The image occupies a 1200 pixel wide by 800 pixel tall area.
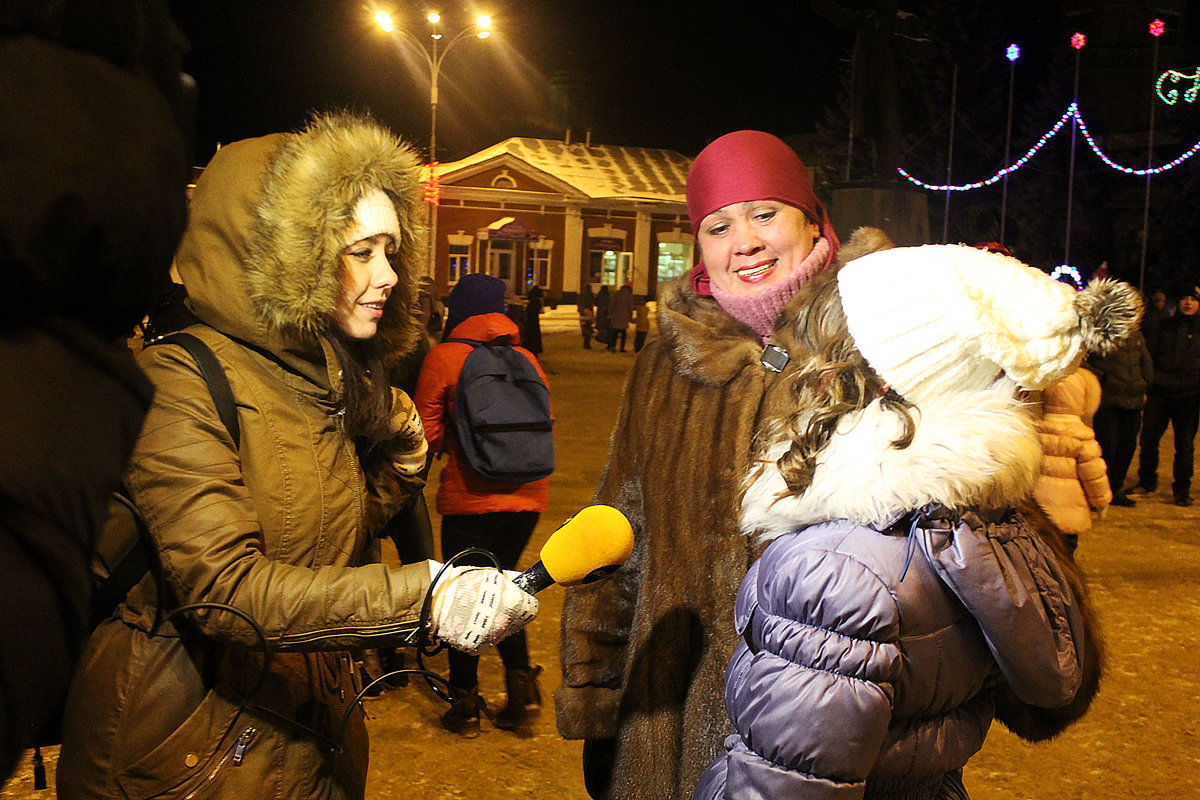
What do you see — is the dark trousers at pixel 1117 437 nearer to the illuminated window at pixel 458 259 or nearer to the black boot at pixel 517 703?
the black boot at pixel 517 703

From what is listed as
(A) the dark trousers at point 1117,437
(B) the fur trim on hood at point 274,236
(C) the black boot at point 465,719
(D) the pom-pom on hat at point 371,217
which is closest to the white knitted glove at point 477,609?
(B) the fur trim on hood at point 274,236

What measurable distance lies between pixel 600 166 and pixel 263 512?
4207 cm

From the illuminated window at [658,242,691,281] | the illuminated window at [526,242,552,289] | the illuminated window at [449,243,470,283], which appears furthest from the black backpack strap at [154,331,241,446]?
the illuminated window at [658,242,691,281]

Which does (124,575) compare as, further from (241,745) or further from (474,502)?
(474,502)

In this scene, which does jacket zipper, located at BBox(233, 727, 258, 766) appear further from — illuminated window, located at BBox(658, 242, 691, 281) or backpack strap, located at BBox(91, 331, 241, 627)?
illuminated window, located at BBox(658, 242, 691, 281)

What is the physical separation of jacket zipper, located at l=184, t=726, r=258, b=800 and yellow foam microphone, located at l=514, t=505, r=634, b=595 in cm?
63

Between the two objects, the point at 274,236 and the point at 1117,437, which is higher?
the point at 274,236

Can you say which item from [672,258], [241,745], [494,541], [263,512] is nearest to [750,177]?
[263,512]

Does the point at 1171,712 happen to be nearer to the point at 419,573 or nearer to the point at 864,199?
the point at 864,199

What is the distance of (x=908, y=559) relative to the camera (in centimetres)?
154

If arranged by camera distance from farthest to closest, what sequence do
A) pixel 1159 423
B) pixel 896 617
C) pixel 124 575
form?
1. pixel 1159 423
2. pixel 124 575
3. pixel 896 617

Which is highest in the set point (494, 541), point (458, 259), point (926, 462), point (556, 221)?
point (556, 221)

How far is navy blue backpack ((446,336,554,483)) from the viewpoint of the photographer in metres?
4.60

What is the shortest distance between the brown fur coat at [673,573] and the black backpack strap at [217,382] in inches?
42.5
